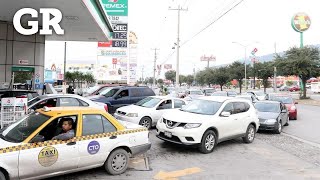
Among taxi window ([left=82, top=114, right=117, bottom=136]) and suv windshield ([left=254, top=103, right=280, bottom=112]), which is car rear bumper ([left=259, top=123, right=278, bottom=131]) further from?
taxi window ([left=82, top=114, right=117, bottom=136])

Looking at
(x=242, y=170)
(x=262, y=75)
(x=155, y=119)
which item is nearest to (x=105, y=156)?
(x=242, y=170)

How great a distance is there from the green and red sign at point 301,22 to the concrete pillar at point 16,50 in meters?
44.1

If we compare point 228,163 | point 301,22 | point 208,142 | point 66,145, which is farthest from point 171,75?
point 66,145

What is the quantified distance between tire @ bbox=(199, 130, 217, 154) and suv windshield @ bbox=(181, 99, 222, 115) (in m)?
0.79

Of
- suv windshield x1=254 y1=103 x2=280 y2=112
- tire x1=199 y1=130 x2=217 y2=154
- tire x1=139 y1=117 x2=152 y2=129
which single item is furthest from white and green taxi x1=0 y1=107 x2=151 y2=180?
suv windshield x1=254 y1=103 x2=280 y2=112

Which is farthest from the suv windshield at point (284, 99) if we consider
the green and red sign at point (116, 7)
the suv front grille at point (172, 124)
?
the green and red sign at point (116, 7)

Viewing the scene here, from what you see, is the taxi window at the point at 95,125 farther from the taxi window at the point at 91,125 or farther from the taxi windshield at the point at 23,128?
the taxi windshield at the point at 23,128

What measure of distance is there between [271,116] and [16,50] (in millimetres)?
15638

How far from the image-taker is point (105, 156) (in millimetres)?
6215

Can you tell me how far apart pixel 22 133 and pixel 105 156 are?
5.65ft

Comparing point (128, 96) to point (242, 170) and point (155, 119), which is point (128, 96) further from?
point (242, 170)

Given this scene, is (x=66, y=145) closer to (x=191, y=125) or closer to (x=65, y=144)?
(x=65, y=144)

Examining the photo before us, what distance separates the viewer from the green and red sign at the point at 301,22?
4922 centimetres

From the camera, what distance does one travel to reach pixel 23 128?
574cm
